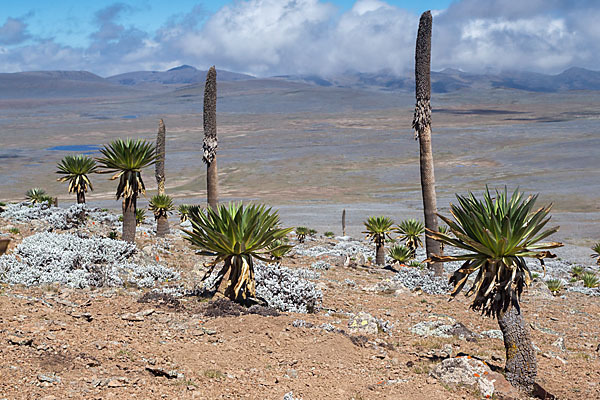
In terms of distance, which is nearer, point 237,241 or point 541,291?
point 237,241

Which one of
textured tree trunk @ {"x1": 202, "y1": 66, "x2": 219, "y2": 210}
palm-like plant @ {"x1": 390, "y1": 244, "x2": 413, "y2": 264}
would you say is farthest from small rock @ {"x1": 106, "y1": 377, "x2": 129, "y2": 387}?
palm-like plant @ {"x1": 390, "y1": 244, "x2": 413, "y2": 264}

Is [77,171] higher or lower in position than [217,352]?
higher

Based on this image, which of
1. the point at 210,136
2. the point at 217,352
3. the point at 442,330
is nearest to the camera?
the point at 217,352

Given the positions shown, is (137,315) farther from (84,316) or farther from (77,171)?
(77,171)

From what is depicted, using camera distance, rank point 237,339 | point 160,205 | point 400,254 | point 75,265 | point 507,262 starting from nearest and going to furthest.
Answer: point 507,262
point 237,339
point 75,265
point 160,205
point 400,254

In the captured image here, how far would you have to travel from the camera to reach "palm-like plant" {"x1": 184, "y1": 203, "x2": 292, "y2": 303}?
358 inches

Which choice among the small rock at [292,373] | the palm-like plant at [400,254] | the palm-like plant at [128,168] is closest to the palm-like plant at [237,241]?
the small rock at [292,373]

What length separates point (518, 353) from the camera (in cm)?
698

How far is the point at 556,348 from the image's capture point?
355 inches

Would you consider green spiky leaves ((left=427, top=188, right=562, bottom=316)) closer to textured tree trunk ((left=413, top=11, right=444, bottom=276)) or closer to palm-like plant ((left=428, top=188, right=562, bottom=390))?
palm-like plant ((left=428, top=188, right=562, bottom=390))

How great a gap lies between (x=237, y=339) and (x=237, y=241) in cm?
180

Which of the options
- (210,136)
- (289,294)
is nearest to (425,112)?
(210,136)

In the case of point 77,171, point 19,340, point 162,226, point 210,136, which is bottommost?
point 19,340

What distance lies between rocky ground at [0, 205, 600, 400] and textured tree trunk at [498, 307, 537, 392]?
23 centimetres
